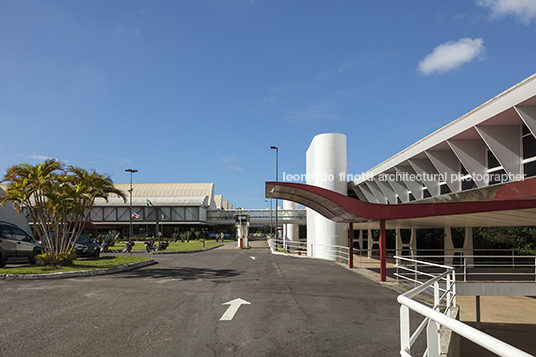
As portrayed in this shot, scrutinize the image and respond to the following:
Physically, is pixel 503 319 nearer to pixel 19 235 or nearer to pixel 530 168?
pixel 530 168

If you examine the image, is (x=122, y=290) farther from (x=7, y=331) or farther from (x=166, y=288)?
(x=7, y=331)

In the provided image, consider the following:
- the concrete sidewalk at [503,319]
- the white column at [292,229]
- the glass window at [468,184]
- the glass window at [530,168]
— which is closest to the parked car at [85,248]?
the concrete sidewalk at [503,319]

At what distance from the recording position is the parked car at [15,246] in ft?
57.5

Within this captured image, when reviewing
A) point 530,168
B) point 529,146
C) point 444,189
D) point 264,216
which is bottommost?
point 264,216

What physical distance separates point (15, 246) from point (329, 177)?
75.6 ft

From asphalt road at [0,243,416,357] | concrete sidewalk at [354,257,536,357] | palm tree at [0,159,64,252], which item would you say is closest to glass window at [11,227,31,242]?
palm tree at [0,159,64,252]

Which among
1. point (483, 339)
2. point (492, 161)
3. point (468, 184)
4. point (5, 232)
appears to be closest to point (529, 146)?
point (492, 161)

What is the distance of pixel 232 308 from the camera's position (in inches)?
365

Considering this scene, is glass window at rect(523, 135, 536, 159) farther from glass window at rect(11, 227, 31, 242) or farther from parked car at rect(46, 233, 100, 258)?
parked car at rect(46, 233, 100, 258)

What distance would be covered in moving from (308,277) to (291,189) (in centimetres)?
373

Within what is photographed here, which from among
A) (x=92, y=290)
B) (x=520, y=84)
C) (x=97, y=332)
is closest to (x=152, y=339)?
(x=97, y=332)

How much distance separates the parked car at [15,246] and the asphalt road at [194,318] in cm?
482

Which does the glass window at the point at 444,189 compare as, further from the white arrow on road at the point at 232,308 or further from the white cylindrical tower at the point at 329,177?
the white arrow on road at the point at 232,308

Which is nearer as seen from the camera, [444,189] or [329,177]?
[444,189]
